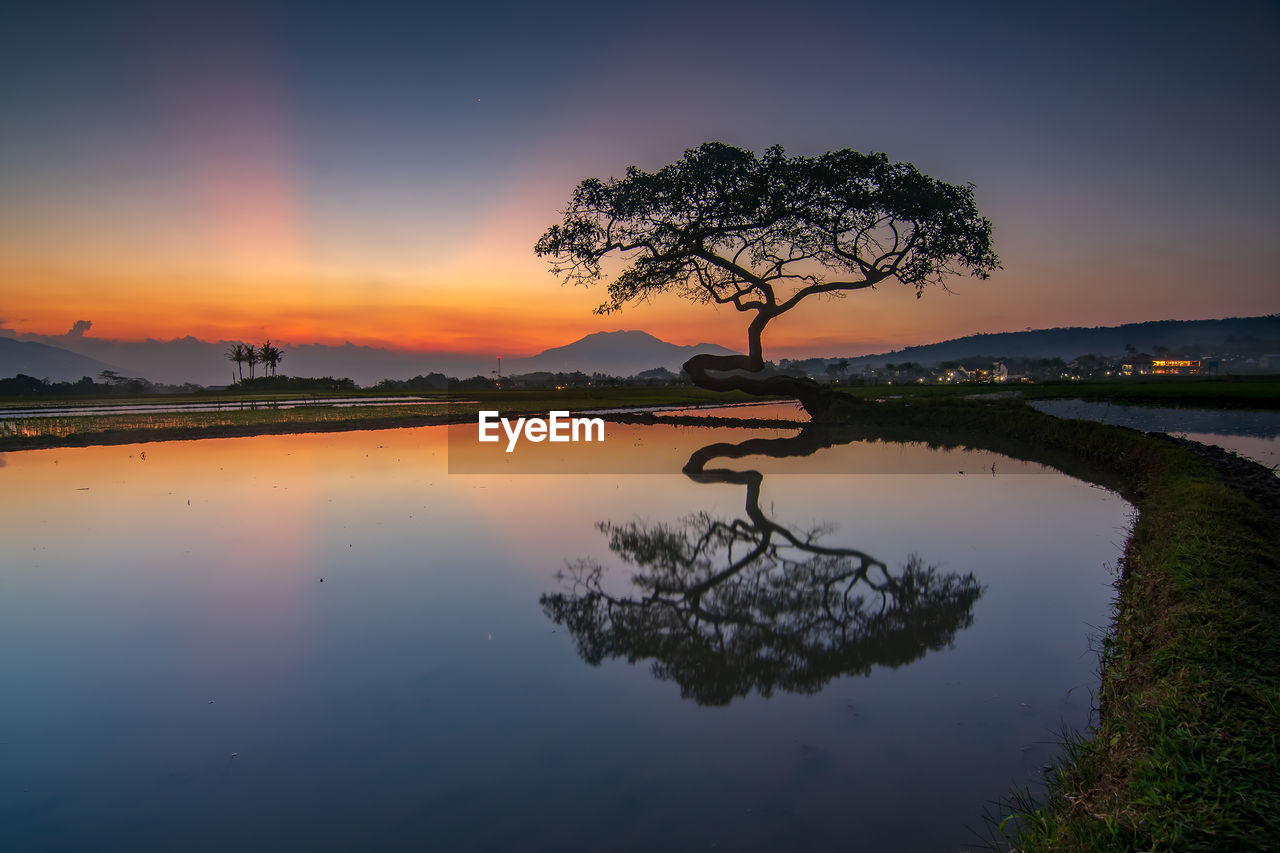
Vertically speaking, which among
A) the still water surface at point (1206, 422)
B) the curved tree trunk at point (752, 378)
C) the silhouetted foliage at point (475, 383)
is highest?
the silhouetted foliage at point (475, 383)

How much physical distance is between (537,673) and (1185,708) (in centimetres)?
514

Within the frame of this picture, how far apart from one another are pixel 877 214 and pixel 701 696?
80.1 ft

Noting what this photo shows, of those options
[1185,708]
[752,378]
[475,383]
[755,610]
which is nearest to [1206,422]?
[752,378]

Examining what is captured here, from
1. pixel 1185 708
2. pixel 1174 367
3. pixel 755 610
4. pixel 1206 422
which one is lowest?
pixel 755 610

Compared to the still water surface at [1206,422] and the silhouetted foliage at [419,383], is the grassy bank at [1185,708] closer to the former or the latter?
the still water surface at [1206,422]

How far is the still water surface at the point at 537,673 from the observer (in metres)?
4.39

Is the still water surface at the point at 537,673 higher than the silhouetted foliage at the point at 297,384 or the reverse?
the reverse

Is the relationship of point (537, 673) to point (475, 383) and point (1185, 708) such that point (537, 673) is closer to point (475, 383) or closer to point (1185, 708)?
point (1185, 708)

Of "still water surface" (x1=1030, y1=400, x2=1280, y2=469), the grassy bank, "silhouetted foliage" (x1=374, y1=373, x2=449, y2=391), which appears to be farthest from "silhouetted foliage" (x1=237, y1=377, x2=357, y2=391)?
the grassy bank

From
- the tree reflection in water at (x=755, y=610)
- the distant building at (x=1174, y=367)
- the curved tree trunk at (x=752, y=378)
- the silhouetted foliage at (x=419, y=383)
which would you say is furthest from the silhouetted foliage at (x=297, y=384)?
the distant building at (x=1174, y=367)

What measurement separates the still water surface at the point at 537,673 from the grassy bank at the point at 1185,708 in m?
0.57

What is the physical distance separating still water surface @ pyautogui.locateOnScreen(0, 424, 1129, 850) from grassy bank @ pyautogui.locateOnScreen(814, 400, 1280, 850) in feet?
1.87

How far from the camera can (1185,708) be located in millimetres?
4062

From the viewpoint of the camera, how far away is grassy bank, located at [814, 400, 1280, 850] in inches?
124
